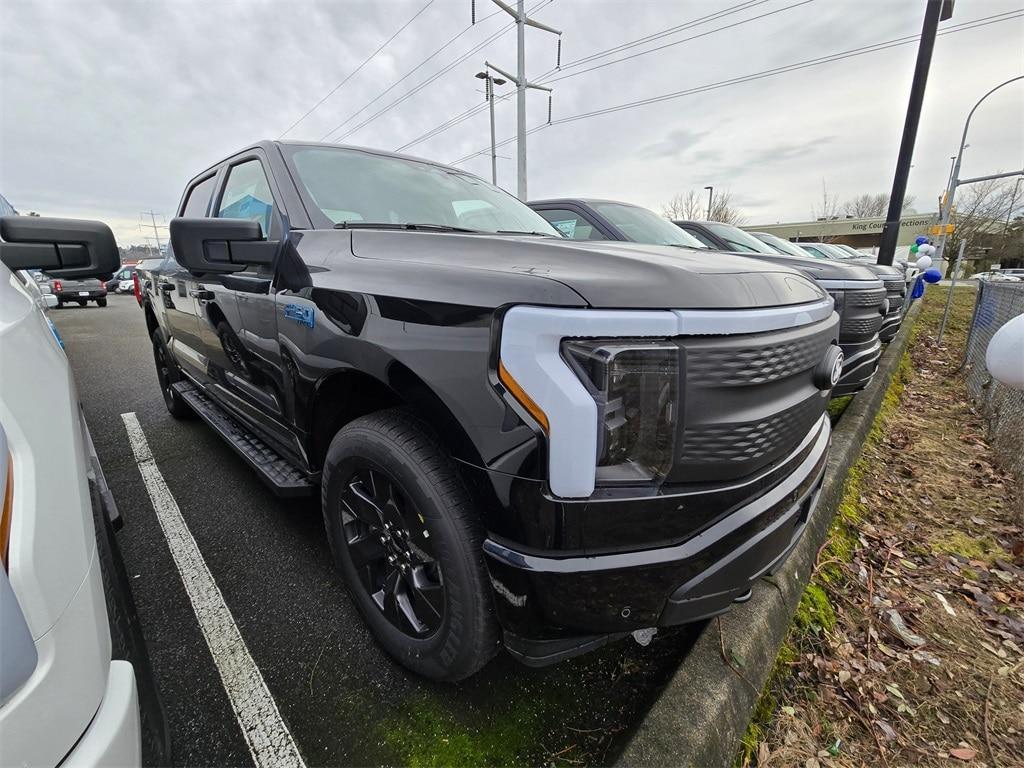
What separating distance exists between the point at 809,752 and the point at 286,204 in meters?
2.75

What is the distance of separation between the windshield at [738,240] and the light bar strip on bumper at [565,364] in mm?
5243

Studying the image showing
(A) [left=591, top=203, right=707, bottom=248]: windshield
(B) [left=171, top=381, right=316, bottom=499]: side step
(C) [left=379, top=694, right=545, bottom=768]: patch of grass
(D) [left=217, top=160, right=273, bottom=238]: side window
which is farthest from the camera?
(A) [left=591, top=203, right=707, bottom=248]: windshield

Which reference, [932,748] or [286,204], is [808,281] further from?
[286,204]

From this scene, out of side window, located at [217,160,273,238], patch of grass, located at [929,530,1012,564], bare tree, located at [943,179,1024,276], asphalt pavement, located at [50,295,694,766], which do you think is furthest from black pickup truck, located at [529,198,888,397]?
bare tree, located at [943,179,1024,276]

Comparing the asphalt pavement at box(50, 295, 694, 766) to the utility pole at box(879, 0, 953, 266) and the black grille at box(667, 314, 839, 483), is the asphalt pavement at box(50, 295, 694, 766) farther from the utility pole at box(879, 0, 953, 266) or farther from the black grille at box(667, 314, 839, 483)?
the utility pole at box(879, 0, 953, 266)

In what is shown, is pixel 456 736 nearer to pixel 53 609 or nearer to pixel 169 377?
pixel 53 609

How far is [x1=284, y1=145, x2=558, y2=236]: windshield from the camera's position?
2.17 metres

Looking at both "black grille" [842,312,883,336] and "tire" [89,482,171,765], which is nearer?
"tire" [89,482,171,765]

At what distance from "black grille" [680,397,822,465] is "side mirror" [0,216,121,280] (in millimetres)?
2152

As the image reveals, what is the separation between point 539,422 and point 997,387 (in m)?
5.45

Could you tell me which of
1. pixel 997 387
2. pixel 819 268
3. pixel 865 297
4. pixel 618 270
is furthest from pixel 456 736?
pixel 997 387

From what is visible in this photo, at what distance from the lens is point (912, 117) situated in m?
8.05

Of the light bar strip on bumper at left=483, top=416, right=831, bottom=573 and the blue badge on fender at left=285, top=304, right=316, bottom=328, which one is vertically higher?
the blue badge on fender at left=285, top=304, right=316, bottom=328

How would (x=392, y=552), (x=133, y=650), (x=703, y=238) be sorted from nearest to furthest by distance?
(x=133, y=650), (x=392, y=552), (x=703, y=238)
